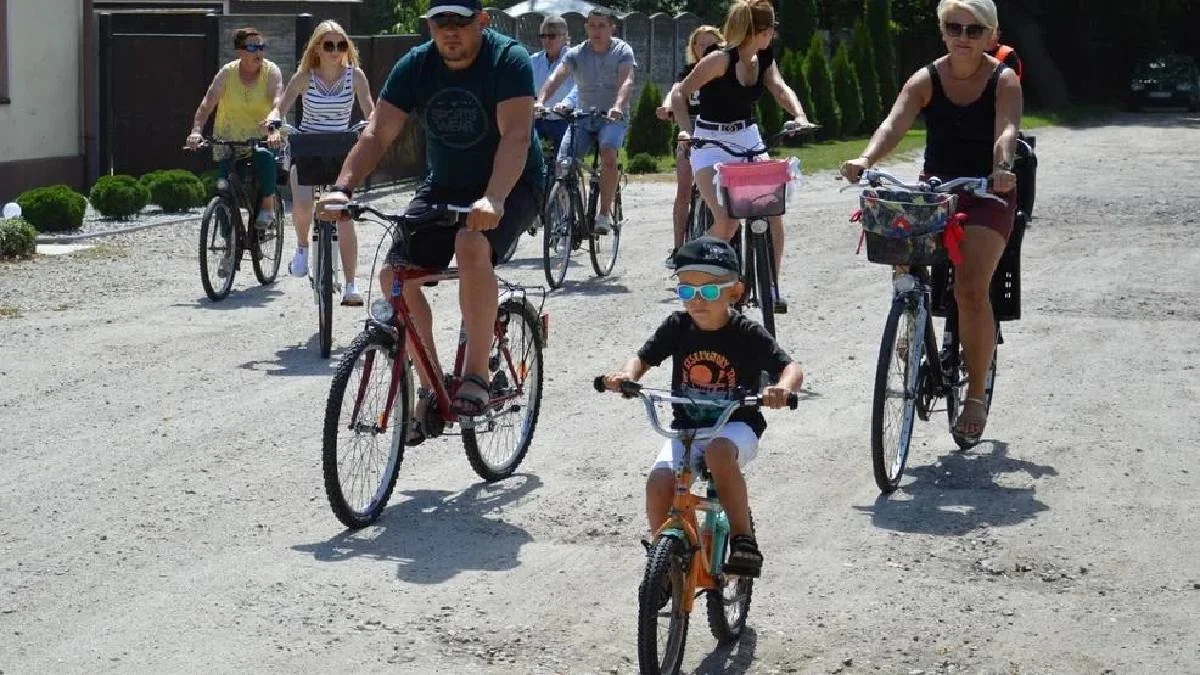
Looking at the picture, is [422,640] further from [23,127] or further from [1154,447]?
[23,127]

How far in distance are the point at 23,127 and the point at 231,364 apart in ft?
31.4

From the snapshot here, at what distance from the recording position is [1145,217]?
1859 cm

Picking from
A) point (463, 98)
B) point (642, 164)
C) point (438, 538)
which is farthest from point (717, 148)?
point (642, 164)

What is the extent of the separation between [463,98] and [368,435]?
1380 mm

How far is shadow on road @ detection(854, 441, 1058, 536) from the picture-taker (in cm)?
741

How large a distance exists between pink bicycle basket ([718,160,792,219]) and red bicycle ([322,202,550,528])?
2287 mm

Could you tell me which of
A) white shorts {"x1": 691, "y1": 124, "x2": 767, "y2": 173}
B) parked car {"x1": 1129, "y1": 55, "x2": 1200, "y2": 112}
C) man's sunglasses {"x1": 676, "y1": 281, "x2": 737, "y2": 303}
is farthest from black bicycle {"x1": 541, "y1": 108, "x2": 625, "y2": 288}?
parked car {"x1": 1129, "y1": 55, "x2": 1200, "y2": 112}

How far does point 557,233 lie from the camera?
44.7 feet

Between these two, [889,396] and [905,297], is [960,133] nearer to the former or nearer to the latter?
[905,297]

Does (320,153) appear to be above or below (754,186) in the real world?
above

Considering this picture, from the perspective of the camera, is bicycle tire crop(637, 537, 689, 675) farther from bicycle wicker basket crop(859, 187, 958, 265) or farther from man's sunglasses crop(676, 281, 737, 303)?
bicycle wicker basket crop(859, 187, 958, 265)

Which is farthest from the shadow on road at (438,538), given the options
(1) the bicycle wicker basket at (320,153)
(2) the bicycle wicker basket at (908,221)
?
(1) the bicycle wicker basket at (320,153)

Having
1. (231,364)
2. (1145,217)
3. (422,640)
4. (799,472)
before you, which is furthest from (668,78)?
(422,640)

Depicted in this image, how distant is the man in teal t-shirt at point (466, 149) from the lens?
7.45 meters
